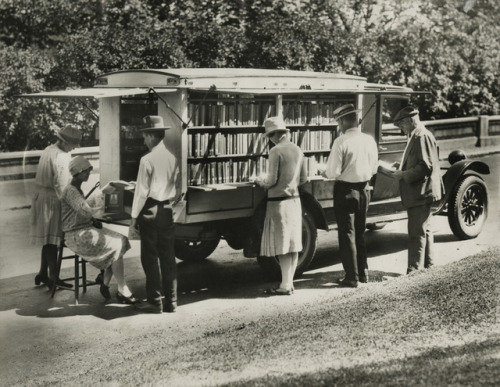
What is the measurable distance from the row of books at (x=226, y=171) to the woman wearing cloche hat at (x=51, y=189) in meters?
1.37

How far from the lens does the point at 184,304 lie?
7.61 meters

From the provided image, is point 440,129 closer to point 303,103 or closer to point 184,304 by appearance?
point 303,103

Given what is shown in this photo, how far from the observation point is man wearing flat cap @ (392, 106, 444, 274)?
820 cm

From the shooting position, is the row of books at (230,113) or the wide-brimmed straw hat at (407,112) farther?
the wide-brimmed straw hat at (407,112)

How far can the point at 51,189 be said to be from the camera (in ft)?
26.6

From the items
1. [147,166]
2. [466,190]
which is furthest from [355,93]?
[147,166]

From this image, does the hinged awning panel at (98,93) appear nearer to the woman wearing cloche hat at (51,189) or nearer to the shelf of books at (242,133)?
the woman wearing cloche hat at (51,189)

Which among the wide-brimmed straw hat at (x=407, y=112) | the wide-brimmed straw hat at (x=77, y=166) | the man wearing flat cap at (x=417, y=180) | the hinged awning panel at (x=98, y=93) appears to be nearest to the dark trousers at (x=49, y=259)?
the wide-brimmed straw hat at (x=77, y=166)

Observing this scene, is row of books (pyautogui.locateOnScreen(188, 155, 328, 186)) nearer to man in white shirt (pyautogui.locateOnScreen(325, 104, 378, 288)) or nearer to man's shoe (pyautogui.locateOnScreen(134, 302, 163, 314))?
man in white shirt (pyautogui.locateOnScreen(325, 104, 378, 288))

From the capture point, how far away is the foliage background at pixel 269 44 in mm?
12289

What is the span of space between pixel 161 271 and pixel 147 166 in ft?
3.52

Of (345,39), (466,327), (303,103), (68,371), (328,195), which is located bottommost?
(68,371)

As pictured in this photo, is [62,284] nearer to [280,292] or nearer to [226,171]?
[226,171]

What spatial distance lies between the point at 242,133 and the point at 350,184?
→ 52.3 inches
